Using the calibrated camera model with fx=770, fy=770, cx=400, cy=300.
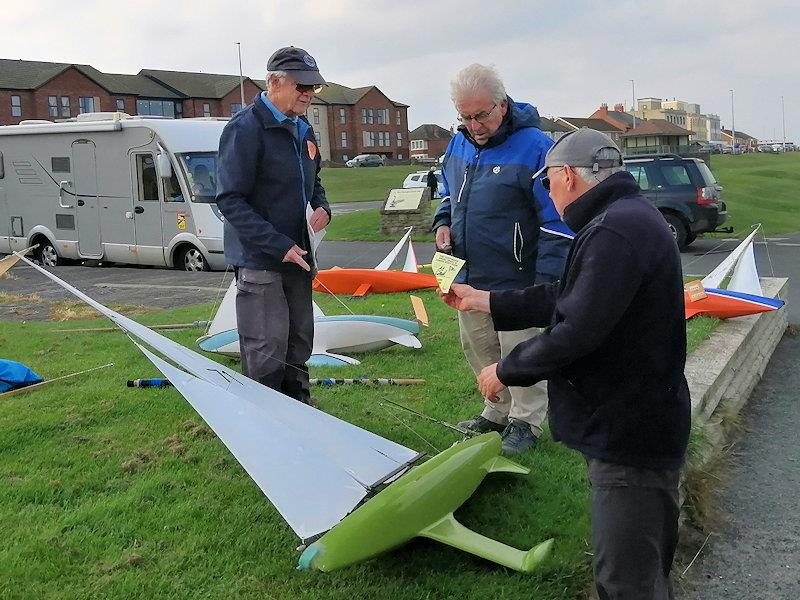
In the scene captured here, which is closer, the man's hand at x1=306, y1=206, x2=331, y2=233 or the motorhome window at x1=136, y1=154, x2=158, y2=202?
the man's hand at x1=306, y1=206, x2=331, y2=233

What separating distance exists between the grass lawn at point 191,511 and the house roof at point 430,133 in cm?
11789

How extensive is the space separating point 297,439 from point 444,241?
1517mm

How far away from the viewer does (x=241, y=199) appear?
4.05 meters

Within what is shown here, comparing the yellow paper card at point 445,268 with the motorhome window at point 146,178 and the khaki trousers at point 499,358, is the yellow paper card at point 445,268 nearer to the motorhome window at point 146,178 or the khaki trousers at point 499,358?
the khaki trousers at point 499,358

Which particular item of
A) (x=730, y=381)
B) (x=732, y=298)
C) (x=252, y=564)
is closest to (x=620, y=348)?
(x=252, y=564)

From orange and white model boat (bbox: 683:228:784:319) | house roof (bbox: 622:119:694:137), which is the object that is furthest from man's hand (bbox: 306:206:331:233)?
house roof (bbox: 622:119:694:137)

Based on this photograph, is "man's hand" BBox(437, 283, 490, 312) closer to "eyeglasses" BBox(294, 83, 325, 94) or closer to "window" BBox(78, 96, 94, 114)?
"eyeglasses" BBox(294, 83, 325, 94)

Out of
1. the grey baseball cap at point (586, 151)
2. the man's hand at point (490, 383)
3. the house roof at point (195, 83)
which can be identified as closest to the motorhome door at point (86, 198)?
the man's hand at point (490, 383)

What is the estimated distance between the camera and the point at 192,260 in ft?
45.6

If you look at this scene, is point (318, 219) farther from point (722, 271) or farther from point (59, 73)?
point (59, 73)

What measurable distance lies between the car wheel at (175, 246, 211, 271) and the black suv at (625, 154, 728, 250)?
8.73 meters

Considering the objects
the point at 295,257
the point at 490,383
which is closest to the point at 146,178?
the point at 295,257

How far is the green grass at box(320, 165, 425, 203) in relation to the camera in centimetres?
4347

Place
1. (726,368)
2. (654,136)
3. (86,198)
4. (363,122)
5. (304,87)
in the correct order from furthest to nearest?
(363,122) < (654,136) < (86,198) < (726,368) < (304,87)
